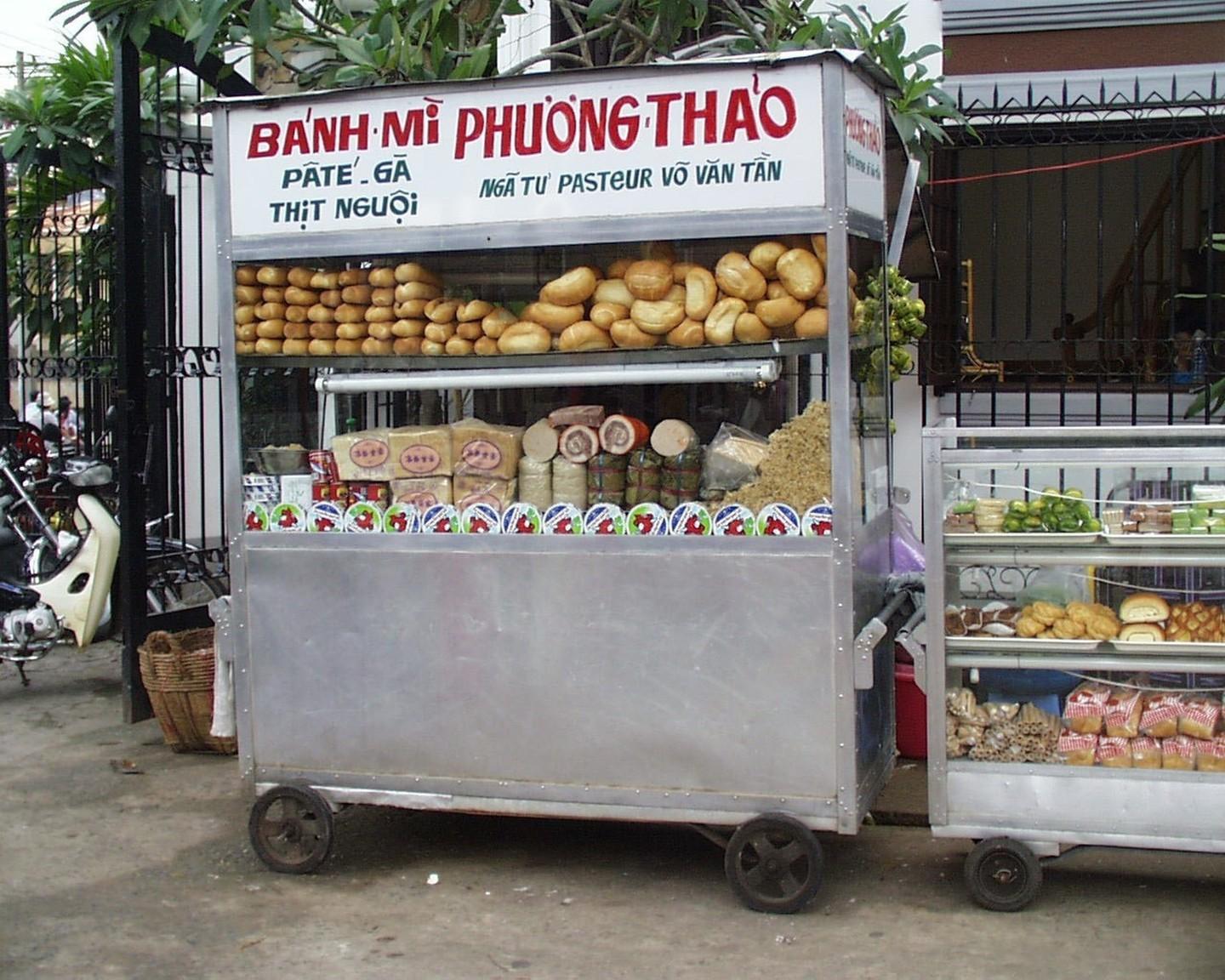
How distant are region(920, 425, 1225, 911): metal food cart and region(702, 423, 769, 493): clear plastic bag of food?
2.03 ft

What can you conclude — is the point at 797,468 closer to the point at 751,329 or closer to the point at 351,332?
the point at 751,329

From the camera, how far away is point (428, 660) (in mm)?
4852

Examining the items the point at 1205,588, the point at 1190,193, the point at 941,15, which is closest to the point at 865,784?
the point at 1205,588

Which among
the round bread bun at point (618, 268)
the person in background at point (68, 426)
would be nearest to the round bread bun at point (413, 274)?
the round bread bun at point (618, 268)

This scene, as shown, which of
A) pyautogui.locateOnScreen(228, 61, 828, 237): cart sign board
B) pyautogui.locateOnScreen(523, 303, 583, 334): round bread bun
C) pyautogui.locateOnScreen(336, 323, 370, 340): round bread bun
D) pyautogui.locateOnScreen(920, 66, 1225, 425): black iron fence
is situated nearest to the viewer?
pyautogui.locateOnScreen(228, 61, 828, 237): cart sign board

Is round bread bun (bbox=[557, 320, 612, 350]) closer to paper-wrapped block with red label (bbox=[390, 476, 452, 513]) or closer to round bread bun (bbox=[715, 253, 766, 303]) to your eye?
round bread bun (bbox=[715, 253, 766, 303])

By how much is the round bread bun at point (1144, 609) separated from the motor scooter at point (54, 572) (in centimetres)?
549

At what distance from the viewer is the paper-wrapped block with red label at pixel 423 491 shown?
16.4 ft

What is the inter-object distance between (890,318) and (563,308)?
1.51m

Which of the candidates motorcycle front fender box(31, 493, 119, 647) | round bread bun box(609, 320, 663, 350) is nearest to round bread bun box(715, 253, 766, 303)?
round bread bun box(609, 320, 663, 350)

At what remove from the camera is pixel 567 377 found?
188 inches

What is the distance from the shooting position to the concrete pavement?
4.24m

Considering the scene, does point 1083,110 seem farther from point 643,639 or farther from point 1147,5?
point 643,639

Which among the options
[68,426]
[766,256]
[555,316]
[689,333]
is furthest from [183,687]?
[68,426]
